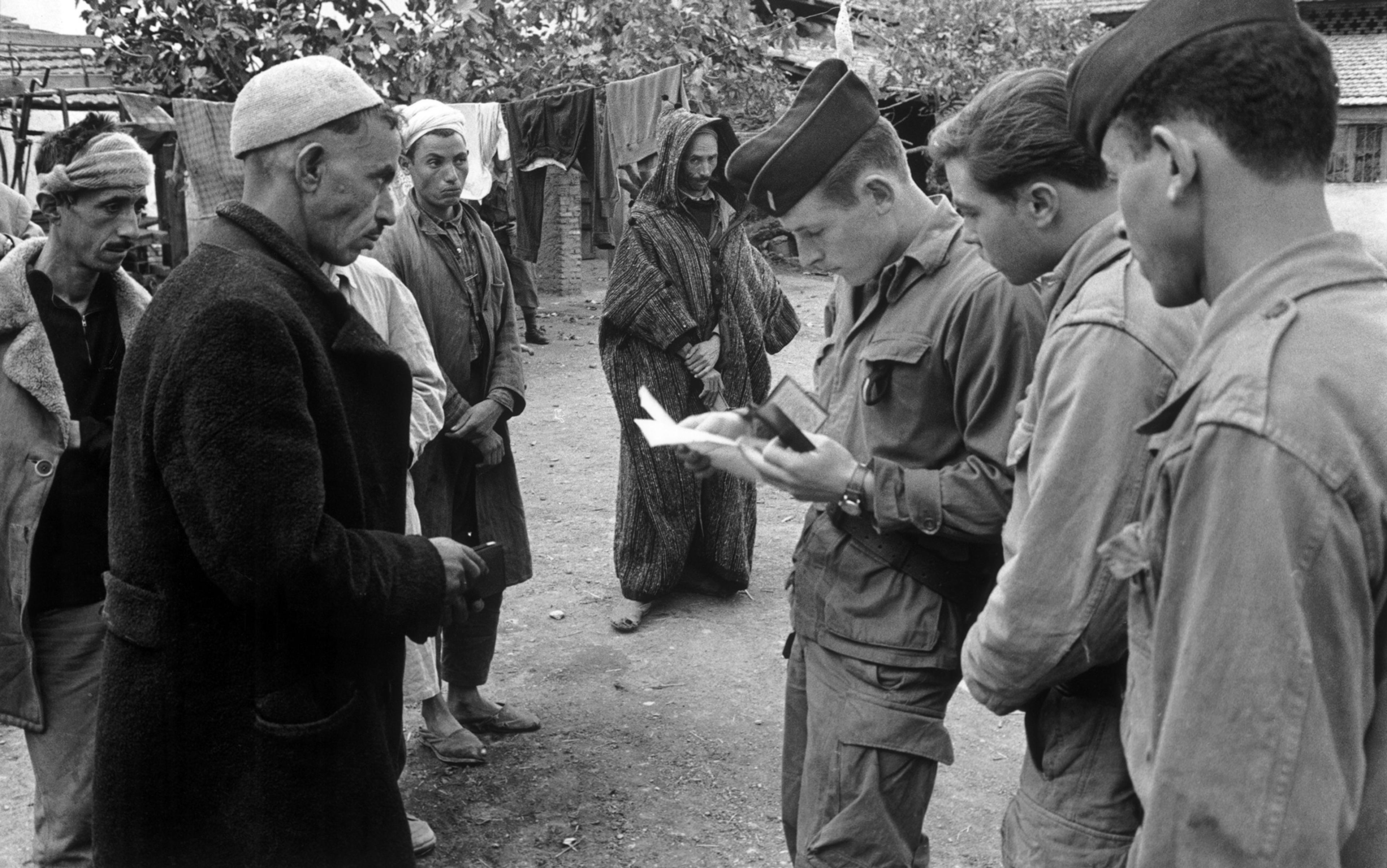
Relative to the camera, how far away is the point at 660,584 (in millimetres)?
5695

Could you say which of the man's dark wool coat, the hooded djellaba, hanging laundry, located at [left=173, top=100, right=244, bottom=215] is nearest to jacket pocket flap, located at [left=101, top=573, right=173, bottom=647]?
the man's dark wool coat

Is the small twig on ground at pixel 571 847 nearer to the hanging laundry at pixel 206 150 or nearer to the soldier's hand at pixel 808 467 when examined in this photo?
the soldier's hand at pixel 808 467

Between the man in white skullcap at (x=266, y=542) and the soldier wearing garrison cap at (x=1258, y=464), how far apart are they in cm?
132

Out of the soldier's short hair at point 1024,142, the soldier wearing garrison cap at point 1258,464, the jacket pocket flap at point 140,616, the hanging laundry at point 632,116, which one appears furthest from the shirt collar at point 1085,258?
the hanging laundry at point 632,116

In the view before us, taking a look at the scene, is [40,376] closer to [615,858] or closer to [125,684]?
[125,684]

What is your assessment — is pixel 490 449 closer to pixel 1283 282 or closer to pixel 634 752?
pixel 634 752

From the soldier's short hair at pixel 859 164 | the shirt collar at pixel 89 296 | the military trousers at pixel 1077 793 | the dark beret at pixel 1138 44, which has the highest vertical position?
the dark beret at pixel 1138 44

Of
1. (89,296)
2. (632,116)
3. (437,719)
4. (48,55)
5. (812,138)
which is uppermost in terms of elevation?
(48,55)

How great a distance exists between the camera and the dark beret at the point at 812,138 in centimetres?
259

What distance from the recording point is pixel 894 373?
2578 millimetres

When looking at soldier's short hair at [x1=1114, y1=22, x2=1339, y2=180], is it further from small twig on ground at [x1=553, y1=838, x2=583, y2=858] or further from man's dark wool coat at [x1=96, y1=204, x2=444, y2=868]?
small twig on ground at [x1=553, y1=838, x2=583, y2=858]

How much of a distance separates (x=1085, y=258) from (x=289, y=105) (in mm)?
1409

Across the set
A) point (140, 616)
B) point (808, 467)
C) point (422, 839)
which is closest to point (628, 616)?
point (422, 839)

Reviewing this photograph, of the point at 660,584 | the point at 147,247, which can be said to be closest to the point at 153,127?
the point at 147,247
